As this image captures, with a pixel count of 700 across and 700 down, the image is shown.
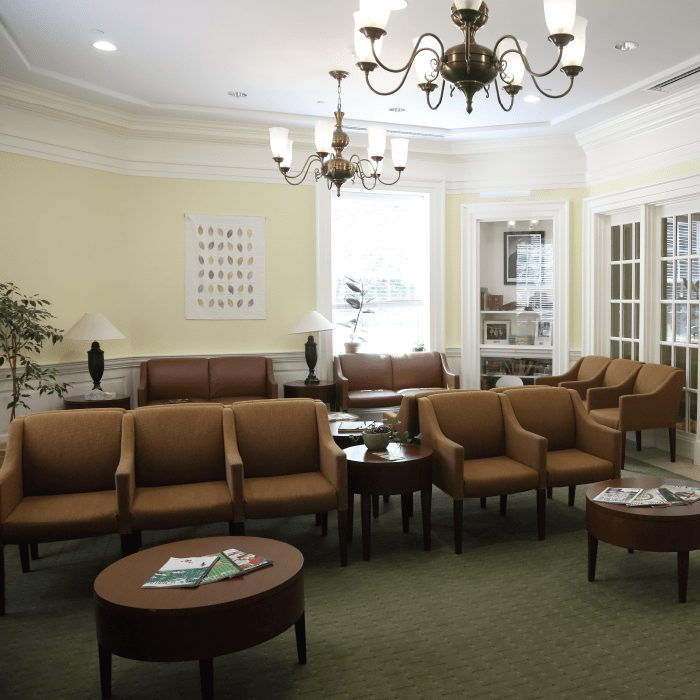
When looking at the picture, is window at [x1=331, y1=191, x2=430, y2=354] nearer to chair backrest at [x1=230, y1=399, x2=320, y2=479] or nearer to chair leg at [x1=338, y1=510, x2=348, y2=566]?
chair backrest at [x1=230, y1=399, x2=320, y2=479]

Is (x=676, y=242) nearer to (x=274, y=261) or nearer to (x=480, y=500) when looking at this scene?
(x=480, y=500)

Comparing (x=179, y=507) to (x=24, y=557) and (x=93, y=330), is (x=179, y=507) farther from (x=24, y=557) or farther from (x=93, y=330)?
(x=93, y=330)

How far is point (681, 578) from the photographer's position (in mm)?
3244

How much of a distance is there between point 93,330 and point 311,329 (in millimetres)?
2166

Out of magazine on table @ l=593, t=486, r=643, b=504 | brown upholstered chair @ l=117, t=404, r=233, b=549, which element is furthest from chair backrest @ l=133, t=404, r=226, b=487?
magazine on table @ l=593, t=486, r=643, b=504

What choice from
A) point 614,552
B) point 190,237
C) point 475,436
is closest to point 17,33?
point 190,237

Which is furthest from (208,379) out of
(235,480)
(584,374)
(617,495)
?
(617,495)

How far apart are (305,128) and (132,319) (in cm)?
282

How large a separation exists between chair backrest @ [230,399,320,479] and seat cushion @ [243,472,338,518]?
0.20 metres

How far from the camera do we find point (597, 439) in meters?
4.43

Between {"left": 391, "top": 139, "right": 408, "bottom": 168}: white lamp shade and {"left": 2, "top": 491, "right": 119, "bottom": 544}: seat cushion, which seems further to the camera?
{"left": 391, "top": 139, "right": 408, "bottom": 168}: white lamp shade

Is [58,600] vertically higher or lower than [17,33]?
lower

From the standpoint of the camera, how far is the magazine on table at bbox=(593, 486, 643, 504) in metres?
3.47

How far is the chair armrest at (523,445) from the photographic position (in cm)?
411
